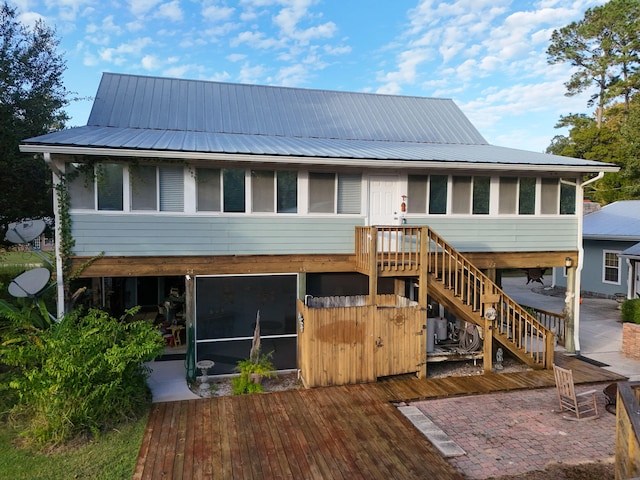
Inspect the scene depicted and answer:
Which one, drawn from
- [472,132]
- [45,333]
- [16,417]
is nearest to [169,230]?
[45,333]

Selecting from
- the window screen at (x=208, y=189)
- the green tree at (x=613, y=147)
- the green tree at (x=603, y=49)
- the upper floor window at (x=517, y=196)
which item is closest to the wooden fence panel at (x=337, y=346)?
the window screen at (x=208, y=189)

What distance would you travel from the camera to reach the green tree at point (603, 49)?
31734 mm

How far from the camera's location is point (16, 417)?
6.98m

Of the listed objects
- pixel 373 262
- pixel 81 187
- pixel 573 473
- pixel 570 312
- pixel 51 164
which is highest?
pixel 51 164

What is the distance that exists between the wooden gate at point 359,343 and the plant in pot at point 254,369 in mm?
877

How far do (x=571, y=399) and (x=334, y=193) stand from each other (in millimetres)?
6290

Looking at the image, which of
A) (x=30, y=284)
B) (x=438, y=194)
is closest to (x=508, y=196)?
(x=438, y=194)

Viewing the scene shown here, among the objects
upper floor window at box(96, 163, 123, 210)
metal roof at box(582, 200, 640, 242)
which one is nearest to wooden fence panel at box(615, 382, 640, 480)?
upper floor window at box(96, 163, 123, 210)

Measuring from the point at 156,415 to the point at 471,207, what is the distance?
28.0ft

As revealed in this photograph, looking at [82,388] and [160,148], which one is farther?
[160,148]

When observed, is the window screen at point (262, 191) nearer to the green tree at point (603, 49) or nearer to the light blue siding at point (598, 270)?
the light blue siding at point (598, 270)

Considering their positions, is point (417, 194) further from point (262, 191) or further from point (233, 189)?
point (233, 189)

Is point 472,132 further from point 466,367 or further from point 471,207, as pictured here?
point 466,367

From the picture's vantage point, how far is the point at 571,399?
738 cm
